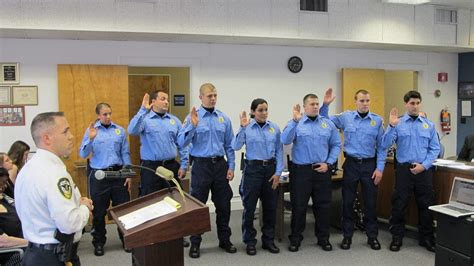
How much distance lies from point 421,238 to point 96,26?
421 cm

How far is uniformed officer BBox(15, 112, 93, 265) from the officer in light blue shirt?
7.02 ft

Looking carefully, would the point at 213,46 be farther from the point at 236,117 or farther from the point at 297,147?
the point at 297,147

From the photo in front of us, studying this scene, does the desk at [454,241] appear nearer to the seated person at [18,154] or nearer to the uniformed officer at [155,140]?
the uniformed officer at [155,140]

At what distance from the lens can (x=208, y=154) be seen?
4.38m

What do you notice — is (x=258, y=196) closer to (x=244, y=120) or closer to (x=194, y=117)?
(x=244, y=120)

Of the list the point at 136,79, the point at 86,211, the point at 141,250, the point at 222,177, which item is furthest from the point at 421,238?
the point at 136,79

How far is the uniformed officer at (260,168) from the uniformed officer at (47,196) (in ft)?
7.58

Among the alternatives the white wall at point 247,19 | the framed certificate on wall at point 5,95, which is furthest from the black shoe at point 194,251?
the framed certificate on wall at point 5,95

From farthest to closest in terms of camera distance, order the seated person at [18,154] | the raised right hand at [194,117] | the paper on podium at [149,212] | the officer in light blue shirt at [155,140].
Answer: the officer in light blue shirt at [155,140] → the seated person at [18,154] → the raised right hand at [194,117] → the paper on podium at [149,212]

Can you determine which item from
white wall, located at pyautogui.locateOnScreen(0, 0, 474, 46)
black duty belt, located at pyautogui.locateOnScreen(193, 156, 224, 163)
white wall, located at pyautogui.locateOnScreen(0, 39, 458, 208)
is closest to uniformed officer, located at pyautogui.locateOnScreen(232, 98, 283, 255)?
black duty belt, located at pyautogui.locateOnScreen(193, 156, 224, 163)

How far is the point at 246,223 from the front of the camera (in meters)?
4.51

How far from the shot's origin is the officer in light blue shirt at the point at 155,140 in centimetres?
446

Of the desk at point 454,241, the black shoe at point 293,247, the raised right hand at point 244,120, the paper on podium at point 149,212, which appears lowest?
the black shoe at point 293,247

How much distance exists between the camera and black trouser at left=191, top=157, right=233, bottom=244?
4383 mm
